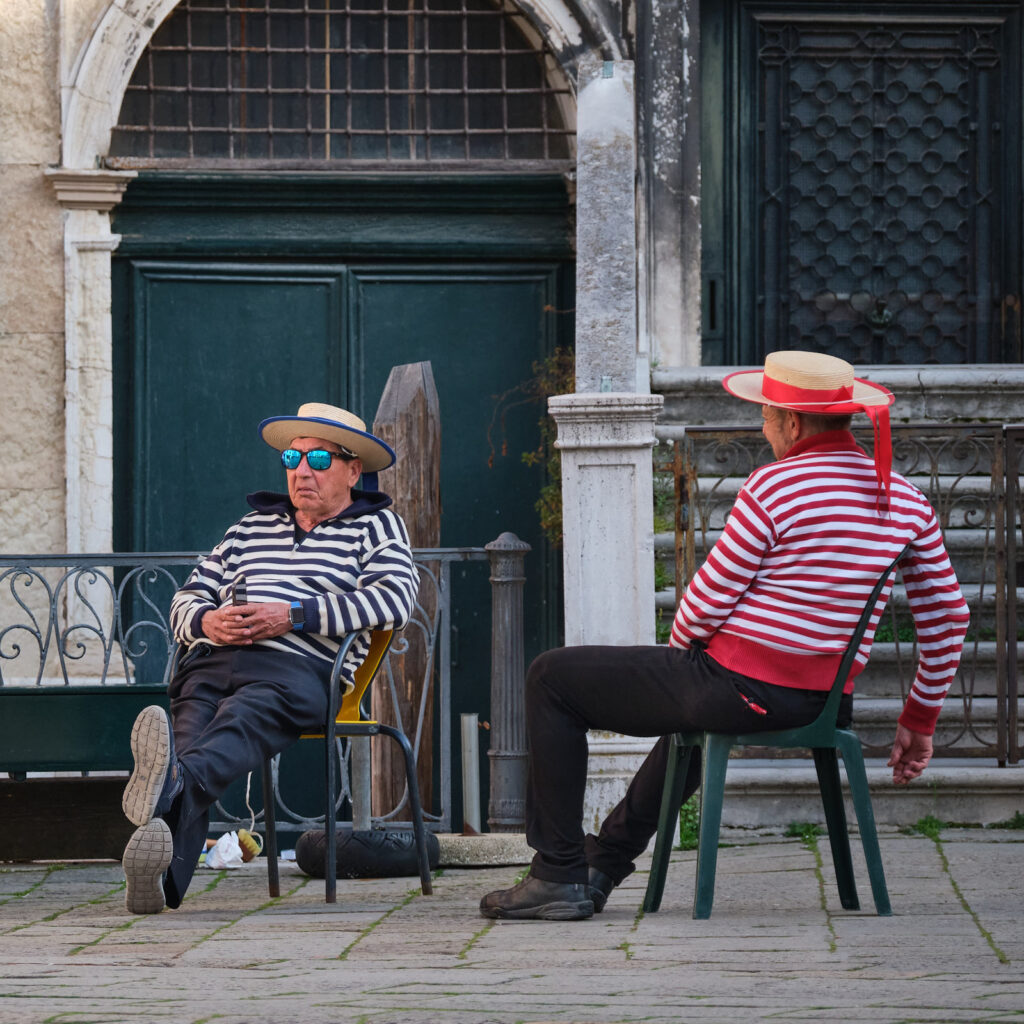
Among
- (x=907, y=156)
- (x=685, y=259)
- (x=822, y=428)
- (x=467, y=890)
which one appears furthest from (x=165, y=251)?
(x=822, y=428)

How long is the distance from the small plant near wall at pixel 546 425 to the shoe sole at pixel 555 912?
11.6ft

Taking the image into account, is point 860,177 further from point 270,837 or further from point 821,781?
point 270,837

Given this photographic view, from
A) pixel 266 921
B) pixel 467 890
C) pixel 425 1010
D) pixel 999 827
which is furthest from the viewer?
pixel 999 827

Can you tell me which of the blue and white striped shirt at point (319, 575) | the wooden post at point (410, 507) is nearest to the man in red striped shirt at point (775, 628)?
the blue and white striped shirt at point (319, 575)

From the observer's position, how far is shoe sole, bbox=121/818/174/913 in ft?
13.5

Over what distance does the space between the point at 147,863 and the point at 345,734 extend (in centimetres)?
79

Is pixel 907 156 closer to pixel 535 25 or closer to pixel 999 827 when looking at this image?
pixel 535 25

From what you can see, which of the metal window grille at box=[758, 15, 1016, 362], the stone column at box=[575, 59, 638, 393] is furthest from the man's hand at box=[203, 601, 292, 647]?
the metal window grille at box=[758, 15, 1016, 362]

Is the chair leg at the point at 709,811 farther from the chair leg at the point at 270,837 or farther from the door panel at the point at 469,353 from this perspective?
the door panel at the point at 469,353

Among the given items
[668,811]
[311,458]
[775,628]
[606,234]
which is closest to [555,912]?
[668,811]

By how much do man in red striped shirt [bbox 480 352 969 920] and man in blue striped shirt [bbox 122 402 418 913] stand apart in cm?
73

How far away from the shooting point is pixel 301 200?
8.23m

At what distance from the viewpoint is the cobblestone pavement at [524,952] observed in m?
3.17

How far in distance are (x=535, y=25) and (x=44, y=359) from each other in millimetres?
2820
